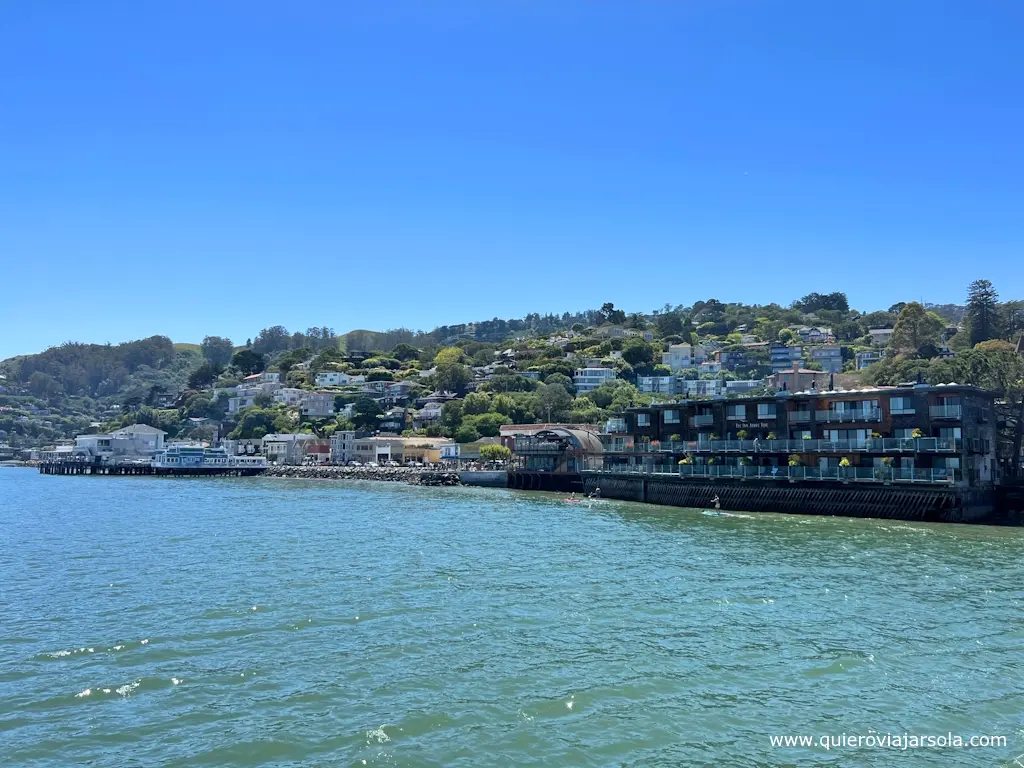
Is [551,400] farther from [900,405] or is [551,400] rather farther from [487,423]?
[900,405]

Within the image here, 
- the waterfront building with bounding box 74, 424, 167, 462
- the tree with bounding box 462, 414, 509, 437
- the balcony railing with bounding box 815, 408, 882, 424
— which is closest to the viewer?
the balcony railing with bounding box 815, 408, 882, 424

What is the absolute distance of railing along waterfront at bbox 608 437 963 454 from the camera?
48.9 metres

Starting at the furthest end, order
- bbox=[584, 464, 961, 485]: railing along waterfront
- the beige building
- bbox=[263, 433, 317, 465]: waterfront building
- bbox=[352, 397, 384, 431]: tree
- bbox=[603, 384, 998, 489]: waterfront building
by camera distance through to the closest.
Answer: bbox=[352, 397, 384, 431]: tree < bbox=[263, 433, 317, 465]: waterfront building < the beige building < bbox=[603, 384, 998, 489]: waterfront building < bbox=[584, 464, 961, 485]: railing along waterfront

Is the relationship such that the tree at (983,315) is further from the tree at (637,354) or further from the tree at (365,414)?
the tree at (365,414)

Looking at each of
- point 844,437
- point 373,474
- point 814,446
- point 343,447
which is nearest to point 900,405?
point 844,437

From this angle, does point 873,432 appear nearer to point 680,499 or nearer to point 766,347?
point 680,499

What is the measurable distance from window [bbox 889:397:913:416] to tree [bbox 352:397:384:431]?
4543 inches

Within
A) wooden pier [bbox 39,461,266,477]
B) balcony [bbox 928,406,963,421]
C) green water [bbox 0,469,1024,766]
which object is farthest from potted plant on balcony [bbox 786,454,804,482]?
wooden pier [bbox 39,461,266,477]

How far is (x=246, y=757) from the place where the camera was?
1344cm

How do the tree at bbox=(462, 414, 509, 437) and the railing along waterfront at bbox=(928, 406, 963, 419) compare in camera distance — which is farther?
the tree at bbox=(462, 414, 509, 437)

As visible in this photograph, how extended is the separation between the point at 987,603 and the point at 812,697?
12135 millimetres

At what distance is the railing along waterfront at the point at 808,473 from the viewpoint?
48.2m

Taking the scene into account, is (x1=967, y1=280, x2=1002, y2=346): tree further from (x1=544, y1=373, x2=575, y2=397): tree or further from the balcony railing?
the balcony railing

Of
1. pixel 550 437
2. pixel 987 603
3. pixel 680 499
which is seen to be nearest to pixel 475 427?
pixel 550 437
